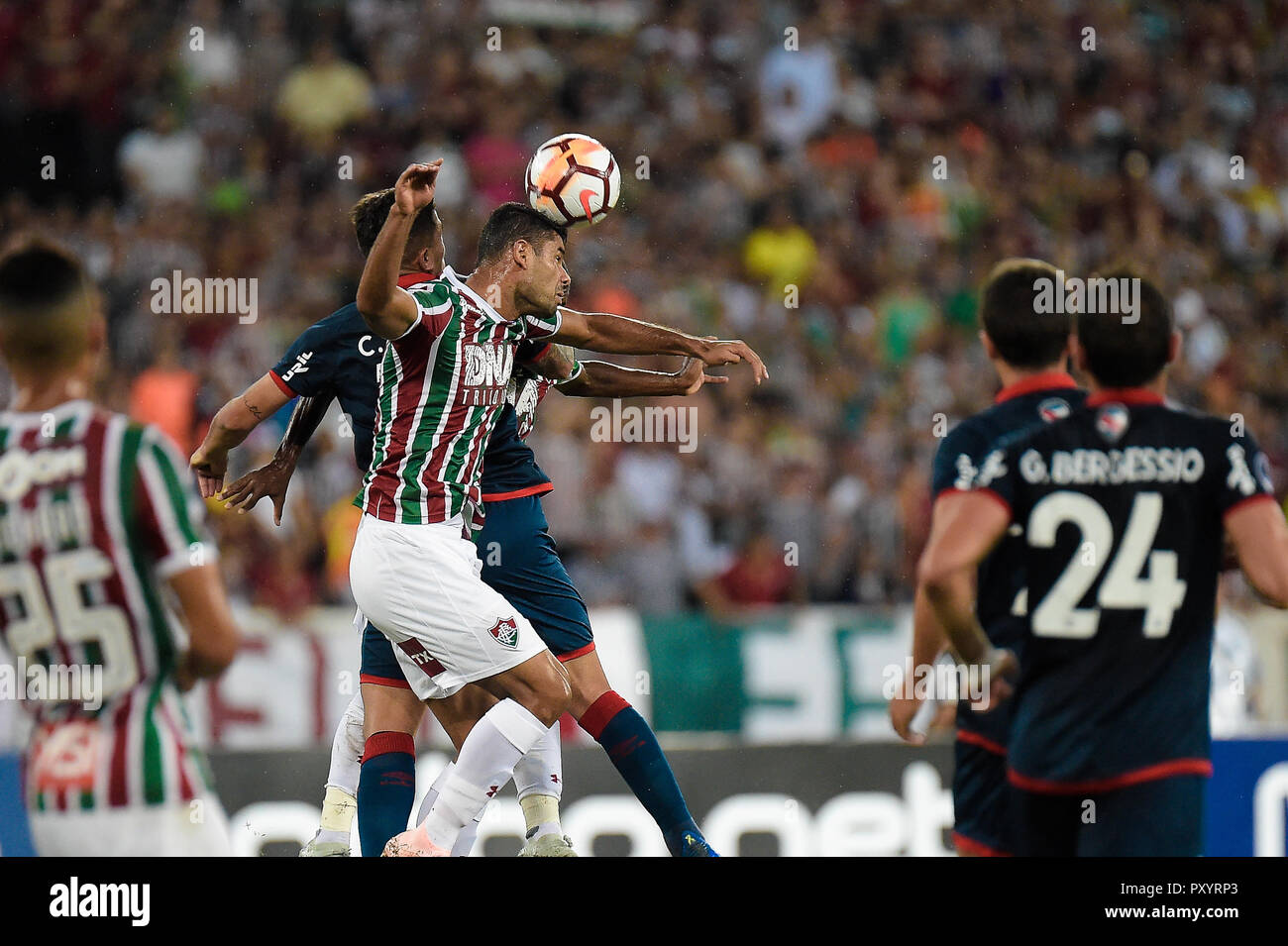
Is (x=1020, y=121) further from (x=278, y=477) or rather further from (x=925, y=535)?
(x=278, y=477)

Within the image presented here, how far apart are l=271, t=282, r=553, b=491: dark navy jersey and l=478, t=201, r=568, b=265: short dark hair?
0.82 ft

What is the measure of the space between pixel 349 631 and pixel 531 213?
4121 mm

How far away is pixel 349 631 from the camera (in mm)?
9023

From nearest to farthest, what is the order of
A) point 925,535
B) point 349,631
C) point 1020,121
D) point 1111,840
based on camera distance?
point 1111,840
point 349,631
point 925,535
point 1020,121

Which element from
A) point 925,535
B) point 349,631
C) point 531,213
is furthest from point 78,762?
point 925,535

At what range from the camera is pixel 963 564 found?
4156 millimetres

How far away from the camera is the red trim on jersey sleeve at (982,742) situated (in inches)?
191

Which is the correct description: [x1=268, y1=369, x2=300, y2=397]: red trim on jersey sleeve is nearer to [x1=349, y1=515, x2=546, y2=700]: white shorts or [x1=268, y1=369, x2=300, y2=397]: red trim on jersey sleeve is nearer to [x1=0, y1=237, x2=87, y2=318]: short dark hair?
[x1=349, y1=515, x2=546, y2=700]: white shorts

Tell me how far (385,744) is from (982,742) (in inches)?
76.7

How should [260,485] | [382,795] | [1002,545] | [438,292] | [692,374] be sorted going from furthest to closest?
[692,374] → [260,485] → [382,795] → [438,292] → [1002,545]

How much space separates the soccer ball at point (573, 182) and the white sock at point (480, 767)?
1.78 meters

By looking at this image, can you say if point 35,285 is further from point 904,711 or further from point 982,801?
point 982,801

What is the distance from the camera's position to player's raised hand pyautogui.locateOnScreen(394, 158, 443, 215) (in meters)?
4.59

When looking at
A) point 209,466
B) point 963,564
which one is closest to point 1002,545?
point 963,564
